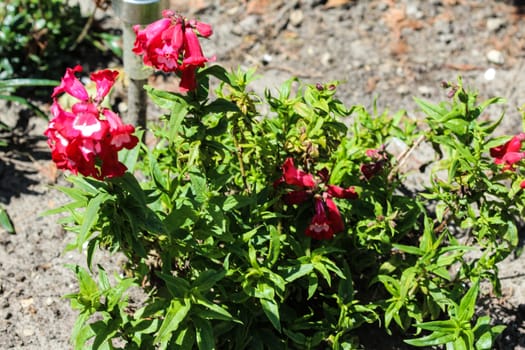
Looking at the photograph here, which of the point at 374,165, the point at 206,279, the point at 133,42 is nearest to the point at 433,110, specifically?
the point at 374,165

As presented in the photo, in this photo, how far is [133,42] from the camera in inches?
150

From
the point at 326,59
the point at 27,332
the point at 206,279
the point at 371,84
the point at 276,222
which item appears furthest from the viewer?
the point at 326,59

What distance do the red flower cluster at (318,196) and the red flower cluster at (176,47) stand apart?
24.4 inches

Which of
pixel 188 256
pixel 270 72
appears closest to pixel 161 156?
pixel 188 256

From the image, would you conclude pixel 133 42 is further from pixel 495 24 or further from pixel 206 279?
pixel 495 24

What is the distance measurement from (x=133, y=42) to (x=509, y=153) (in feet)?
6.34

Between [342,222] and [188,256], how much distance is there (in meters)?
0.65

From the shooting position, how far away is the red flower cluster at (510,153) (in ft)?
9.82

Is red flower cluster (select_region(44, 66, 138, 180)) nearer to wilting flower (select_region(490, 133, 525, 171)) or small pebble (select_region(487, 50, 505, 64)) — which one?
wilting flower (select_region(490, 133, 525, 171))

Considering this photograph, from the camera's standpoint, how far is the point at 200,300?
2.68m

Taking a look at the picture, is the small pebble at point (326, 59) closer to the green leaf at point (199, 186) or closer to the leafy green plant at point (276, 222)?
the leafy green plant at point (276, 222)

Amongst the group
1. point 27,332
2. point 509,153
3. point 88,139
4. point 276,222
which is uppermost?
point 88,139

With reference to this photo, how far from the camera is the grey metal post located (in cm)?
358

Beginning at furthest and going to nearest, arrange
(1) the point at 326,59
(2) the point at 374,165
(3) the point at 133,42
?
1. (1) the point at 326,59
2. (3) the point at 133,42
3. (2) the point at 374,165
